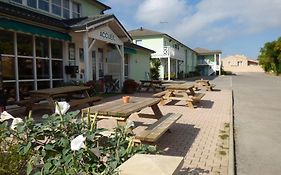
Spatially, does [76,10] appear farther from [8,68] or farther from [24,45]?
[8,68]

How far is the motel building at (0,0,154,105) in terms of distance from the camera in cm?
1095

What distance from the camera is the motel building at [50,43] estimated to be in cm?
1095

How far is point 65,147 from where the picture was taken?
10.3 feet

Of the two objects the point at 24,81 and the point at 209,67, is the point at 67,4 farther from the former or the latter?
the point at 209,67

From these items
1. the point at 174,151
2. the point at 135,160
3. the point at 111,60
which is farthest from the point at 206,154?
the point at 111,60

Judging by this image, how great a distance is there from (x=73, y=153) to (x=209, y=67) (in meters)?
70.2

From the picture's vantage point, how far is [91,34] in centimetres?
1438

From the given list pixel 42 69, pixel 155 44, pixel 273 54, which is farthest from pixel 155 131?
pixel 273 54

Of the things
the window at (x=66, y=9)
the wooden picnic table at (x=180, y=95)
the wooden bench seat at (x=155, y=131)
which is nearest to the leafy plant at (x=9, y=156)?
the wooden bench seat at (x=155, y=131)

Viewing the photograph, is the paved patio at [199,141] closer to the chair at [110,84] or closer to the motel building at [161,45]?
the chair at [110,84]

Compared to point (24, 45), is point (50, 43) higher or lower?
higher

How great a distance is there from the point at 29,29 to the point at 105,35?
5428mm

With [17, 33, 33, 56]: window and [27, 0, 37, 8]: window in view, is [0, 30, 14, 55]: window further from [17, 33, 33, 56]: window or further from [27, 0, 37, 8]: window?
[27, 0, 37, 8]: window

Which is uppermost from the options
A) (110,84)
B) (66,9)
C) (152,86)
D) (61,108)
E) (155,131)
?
(66,9)
